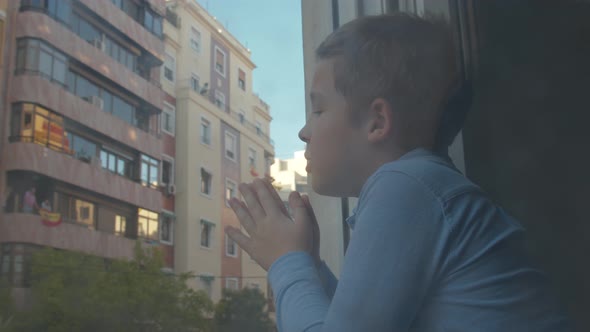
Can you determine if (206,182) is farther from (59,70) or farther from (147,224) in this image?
(59,70)

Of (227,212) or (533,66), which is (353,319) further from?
(533,66)

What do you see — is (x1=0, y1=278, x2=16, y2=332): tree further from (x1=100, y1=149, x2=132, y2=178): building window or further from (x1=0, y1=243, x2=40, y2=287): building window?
(x1=100, y1=149, x2=132, y2=178): building window

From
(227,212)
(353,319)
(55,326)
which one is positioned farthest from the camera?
(227,212)

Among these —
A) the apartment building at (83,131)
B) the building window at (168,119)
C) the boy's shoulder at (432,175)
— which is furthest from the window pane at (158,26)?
the boy's shoulder at (432,175)

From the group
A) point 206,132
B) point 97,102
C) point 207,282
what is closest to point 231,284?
point 207,282

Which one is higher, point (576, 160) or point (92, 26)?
point (92, 26)

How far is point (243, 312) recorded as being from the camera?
755 millimetres

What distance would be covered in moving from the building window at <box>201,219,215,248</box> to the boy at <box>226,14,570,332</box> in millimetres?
357

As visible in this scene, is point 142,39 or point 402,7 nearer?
point 402,7

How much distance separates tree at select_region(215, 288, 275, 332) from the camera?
28.0 inches

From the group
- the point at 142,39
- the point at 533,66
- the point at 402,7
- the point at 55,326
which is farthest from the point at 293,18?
the point at 55,326

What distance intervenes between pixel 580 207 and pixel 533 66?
8.5 inches

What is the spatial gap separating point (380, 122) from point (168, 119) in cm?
53

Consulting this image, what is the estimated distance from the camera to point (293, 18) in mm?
785
